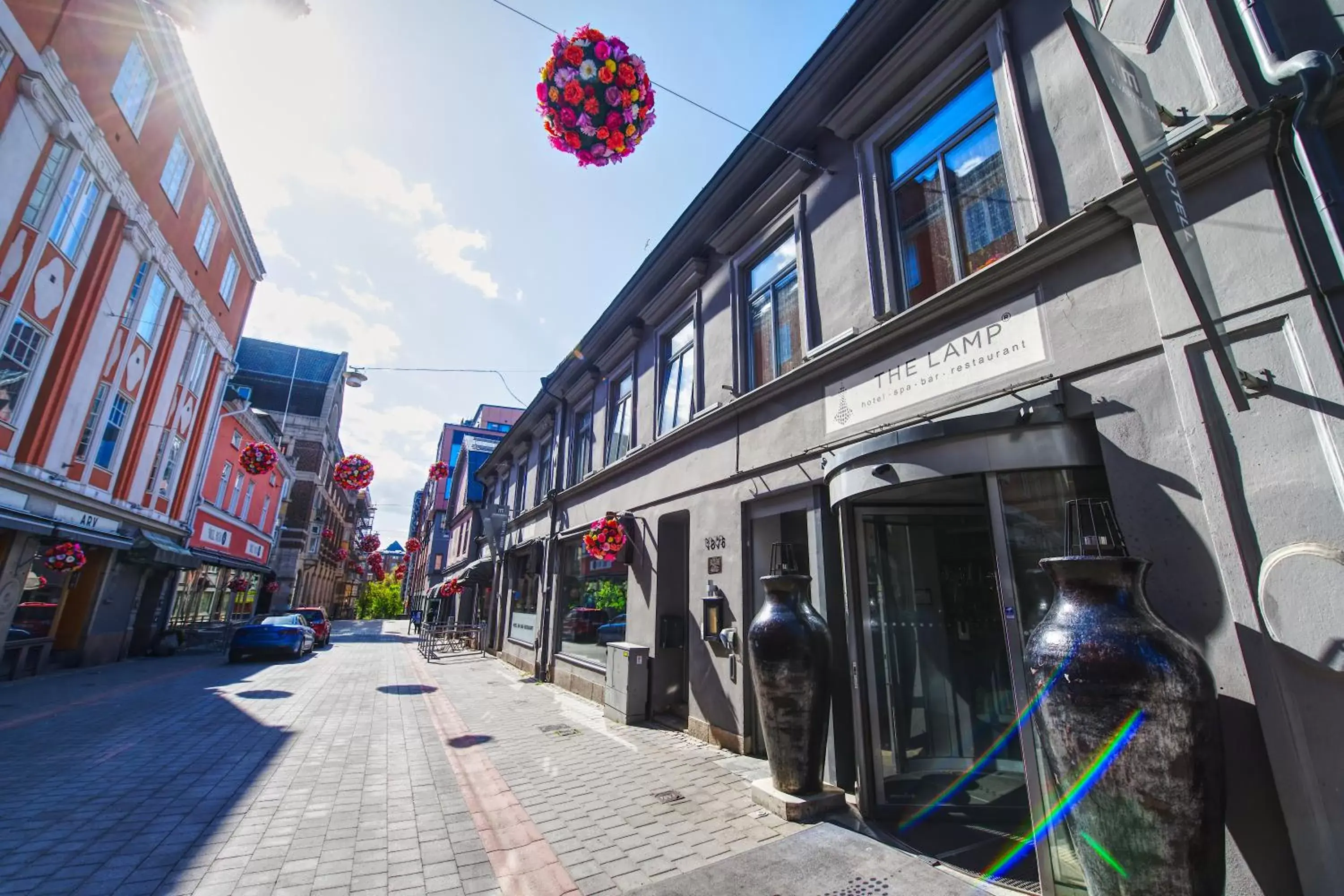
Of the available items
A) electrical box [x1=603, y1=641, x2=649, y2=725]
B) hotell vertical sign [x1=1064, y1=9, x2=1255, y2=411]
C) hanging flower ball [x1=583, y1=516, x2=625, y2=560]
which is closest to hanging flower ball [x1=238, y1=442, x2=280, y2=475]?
hanging flower ball [x1=583, y1=516, x2=625, y2=560]

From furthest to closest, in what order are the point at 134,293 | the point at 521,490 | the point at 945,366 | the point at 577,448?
the point at 521,490, the point at 134,293, the point at 577,448, the point at 945,366

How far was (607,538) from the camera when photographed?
9.47 metres

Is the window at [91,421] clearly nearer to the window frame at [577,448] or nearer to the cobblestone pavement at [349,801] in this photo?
the cobblestone pavement at [349,801]

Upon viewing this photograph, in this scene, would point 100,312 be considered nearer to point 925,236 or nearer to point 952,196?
point 925,236

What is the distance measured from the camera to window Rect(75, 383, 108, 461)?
13211mm

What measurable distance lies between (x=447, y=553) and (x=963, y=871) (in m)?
42.3

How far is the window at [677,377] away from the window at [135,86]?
14.8 metres

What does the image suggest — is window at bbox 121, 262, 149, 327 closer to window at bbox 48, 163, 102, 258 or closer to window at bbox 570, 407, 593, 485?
window at bbox 48, 163, 102, 258

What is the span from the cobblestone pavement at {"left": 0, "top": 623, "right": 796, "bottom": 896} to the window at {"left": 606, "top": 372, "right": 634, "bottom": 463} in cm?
503

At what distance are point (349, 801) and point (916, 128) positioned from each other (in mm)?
8778

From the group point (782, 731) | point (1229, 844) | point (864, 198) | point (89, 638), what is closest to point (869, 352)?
point (864, 198)

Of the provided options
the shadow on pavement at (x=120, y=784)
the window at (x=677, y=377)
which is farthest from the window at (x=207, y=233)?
the window at (x=677, y=377)

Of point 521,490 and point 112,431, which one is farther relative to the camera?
point 521,490

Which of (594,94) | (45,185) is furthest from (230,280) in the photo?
Answer: (594,94)
